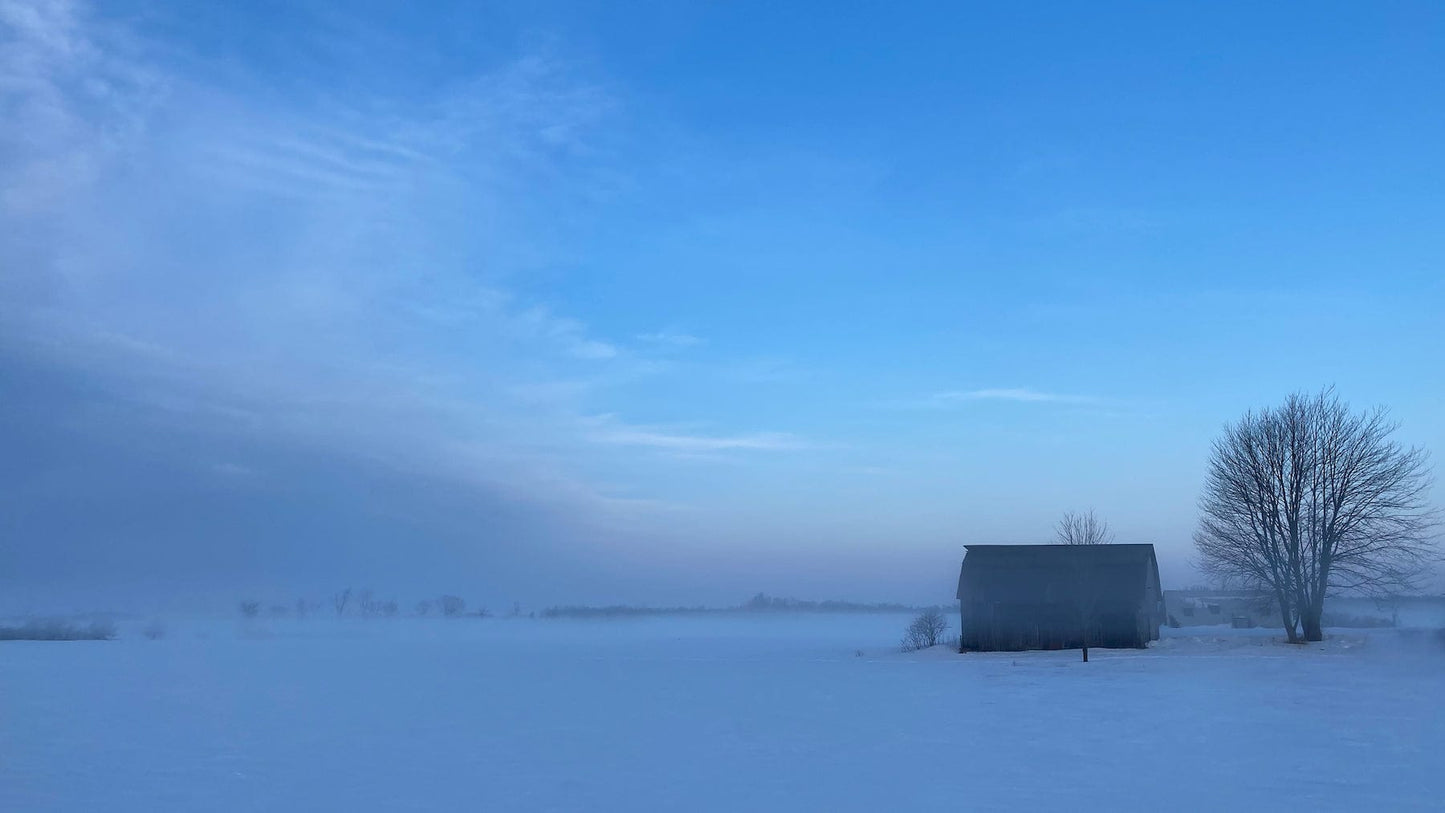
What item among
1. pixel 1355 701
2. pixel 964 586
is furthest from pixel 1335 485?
pixel 1355 701

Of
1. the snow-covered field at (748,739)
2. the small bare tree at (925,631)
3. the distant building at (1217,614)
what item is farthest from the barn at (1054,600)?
the distant building at (1217,614)

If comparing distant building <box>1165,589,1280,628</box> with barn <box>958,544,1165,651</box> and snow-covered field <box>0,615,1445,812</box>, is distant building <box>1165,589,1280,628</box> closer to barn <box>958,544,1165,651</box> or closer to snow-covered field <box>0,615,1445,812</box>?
barn <box>958,544,1165,651</box>

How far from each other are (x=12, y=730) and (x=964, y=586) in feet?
127

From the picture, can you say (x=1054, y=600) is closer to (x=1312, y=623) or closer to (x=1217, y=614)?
(x=1312, y=623)

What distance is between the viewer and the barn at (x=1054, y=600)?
49.7 metres

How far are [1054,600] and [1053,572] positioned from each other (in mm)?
1578

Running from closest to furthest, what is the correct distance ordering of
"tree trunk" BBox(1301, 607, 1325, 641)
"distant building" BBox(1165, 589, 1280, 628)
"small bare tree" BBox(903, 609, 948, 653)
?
"tree trunk" BBox(1301, 607, 1325, 641) → "small bare tree" BBox(903, 609, 948, 653) → "distant building" BBox(1165, 589, 1280, 628)

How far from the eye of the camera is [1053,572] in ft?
167

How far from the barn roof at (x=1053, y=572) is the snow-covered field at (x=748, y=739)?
10053 millimetres

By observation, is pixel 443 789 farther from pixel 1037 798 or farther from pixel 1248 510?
pixel 1248 510

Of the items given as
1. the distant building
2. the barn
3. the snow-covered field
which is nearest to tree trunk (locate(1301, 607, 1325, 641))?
the barn

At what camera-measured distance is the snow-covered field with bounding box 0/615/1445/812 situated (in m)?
14.6

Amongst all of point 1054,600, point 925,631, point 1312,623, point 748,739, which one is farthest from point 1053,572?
point 748,739

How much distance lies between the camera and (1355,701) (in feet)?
83.7
